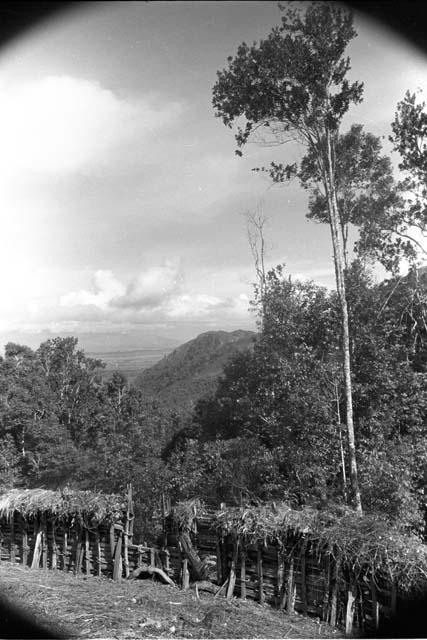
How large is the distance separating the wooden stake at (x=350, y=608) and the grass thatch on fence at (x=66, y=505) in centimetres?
483

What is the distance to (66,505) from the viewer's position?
10250mm

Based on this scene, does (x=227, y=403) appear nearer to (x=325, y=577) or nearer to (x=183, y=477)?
(x=183, y=477)

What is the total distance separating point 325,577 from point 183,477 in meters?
4.19

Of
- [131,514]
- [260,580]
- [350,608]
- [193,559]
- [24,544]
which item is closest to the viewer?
[350,608]

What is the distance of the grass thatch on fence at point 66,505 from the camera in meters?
9.77

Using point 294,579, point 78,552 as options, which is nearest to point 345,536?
point 294,579

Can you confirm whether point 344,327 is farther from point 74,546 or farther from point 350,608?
point 74,546

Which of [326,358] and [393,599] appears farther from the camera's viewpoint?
[326,358]

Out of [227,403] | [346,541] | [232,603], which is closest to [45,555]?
[232,603]

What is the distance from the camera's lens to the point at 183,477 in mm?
10703

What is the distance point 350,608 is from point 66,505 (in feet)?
20.5

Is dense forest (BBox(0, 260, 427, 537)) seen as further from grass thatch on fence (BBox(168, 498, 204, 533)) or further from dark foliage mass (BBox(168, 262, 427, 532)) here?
grass thatch on fence (BBox(168, 498, 204, 533))

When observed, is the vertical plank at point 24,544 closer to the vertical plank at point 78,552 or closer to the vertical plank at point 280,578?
the vertical plank at point 78,552

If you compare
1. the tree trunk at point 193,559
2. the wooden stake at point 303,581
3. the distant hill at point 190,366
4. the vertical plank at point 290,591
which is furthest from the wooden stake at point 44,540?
the distant hill at point 190,366
